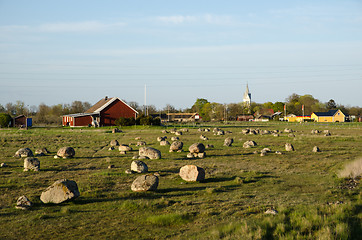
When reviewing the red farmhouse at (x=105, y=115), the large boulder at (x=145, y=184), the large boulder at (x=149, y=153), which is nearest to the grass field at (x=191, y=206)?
the large boulder at (x=145, y=184)

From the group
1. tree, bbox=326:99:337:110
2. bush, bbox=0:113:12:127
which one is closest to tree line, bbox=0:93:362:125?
tree, bbox=326:99:337:110

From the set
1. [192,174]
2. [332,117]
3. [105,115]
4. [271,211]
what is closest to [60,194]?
[192,174]

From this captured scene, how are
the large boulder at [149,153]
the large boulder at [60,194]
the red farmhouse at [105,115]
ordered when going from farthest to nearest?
the red farmhouse at [105,115] → the large boulder at [149,153] → the large boulder at [60,194]

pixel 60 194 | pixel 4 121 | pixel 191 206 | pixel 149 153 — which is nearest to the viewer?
pixel 191 206

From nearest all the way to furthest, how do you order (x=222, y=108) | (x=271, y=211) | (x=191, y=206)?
(x=271, y=211), (x=191, y=206), (x=222, y=108)

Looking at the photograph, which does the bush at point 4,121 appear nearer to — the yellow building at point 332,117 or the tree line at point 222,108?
the tree line at point 222,108

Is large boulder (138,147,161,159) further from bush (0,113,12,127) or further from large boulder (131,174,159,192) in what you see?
bush (0,113,12,127)

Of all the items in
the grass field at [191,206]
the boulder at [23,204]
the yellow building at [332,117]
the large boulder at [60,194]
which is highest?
the yellow building at [332,117]

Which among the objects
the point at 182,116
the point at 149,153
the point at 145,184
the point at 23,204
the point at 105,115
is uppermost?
the point at 182,116

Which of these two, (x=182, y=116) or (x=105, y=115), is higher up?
(x=182, y=116)

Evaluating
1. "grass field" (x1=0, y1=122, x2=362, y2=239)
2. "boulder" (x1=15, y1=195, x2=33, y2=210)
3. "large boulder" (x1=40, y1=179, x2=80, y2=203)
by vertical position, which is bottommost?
"grass field" (x1=0, y1=122, x2=362, y2=239)

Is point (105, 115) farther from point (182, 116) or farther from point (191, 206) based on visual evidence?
point (182, 116)

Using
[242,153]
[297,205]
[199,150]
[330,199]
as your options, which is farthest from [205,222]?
[242,153]

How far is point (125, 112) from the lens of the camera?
6994cm
